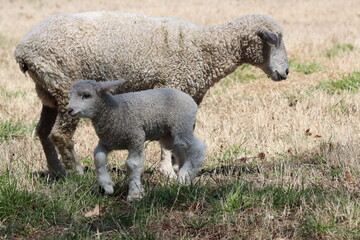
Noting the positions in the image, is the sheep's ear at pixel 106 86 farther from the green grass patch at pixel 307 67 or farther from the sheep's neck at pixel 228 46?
the green grass patch at pixel 307 67

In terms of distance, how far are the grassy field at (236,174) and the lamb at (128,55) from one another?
1.89 ft

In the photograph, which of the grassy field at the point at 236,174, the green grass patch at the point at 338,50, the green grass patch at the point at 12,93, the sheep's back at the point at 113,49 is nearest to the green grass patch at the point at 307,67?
the grassy field at the point at 236,174

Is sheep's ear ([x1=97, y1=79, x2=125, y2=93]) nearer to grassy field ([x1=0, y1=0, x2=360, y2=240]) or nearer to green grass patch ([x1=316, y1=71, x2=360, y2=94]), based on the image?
grassy field ([x1=0, y1=0, x2=360, y2=240])

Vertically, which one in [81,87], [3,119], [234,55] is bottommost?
[3,119]

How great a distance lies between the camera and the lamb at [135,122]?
448cm

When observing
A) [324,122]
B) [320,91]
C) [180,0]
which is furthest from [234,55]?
[180,0]

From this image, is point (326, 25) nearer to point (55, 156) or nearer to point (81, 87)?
point (55, 156)

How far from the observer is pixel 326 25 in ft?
55.8

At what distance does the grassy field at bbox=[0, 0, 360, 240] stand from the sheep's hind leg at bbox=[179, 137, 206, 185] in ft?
0.51

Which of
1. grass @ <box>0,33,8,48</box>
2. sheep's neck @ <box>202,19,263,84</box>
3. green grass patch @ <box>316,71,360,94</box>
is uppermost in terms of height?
sheep's neck @ <box>202,19,263,84</box>

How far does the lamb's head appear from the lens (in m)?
4.39

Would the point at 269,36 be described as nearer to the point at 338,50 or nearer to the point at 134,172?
the point at 134,172

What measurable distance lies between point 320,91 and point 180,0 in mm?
18789

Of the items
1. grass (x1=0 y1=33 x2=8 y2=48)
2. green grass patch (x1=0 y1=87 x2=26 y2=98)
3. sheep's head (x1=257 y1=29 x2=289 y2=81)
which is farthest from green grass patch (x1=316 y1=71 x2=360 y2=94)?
grass (x1=0 y1=33 x2=8 y2=48)
